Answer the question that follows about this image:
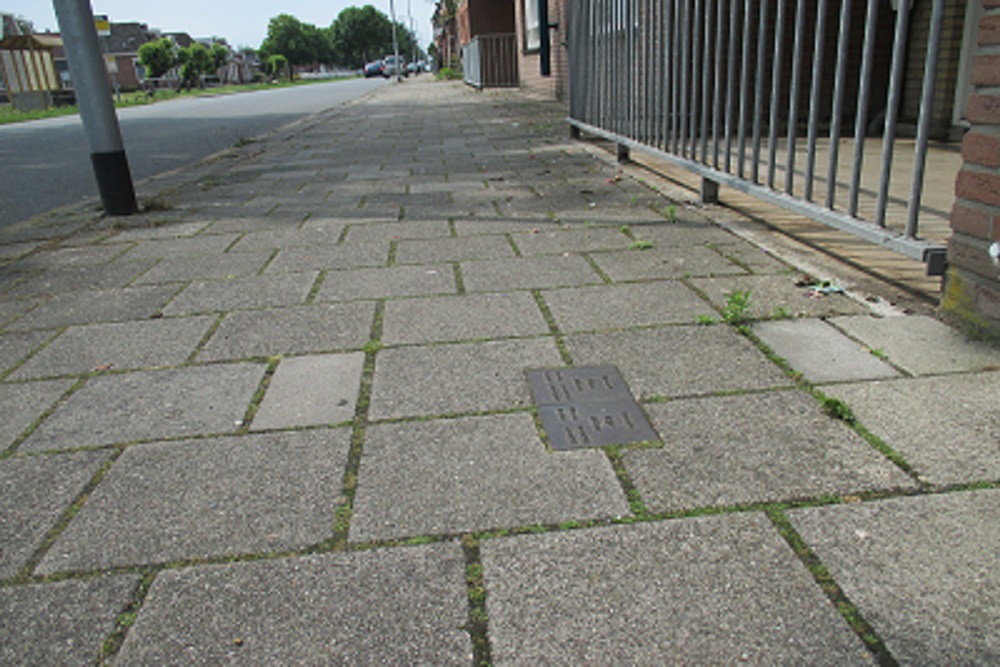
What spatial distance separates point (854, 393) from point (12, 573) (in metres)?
2.25

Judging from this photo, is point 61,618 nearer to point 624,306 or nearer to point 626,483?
point 626,483

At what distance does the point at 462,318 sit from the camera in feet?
10.2

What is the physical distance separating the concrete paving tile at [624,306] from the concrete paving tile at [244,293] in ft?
3.96

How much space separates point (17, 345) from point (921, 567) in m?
3.26

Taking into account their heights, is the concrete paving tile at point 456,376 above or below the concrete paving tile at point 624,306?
below

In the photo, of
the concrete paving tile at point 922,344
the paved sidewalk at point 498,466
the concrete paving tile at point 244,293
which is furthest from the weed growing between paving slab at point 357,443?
the concrete paving tile at point 922,344

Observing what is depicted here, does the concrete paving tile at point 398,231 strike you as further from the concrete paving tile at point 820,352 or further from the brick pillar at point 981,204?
the brick pillar at point 981,204

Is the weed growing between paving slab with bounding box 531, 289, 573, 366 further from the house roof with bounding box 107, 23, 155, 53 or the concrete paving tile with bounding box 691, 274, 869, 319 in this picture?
the house roof with bounding box 107, 23, 155, 53

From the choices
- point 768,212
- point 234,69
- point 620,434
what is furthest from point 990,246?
point 234,69

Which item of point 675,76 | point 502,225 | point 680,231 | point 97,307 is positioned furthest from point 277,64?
point 97,307

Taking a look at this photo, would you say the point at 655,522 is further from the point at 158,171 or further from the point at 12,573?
the point at 158,171

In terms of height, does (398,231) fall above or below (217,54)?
below

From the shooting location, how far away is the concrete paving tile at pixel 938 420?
→ 72.9 inches

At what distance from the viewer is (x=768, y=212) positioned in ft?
15.5
